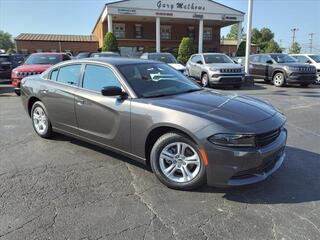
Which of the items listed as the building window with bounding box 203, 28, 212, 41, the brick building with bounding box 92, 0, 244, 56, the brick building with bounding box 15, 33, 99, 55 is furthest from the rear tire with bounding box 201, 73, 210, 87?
the brick building with bounding box 15, 33, 99, 55

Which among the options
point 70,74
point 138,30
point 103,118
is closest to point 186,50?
point 138,30

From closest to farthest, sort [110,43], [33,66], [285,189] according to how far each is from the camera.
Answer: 1. [285,189]
2. [33,66]
3. [110,43]

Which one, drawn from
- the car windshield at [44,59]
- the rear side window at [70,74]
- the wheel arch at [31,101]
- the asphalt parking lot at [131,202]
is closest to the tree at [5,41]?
the car windshield at [44,59]

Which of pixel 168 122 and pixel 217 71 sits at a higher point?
pixel 217 71

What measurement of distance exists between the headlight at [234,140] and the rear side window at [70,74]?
266 centimetres

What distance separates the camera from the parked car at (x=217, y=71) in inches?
526

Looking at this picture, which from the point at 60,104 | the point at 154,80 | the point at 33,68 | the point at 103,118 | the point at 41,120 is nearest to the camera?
the point at 103,118

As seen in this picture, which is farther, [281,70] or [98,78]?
[281,70]

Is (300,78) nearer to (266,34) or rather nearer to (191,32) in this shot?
(191,32)

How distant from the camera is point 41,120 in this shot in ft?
19.2

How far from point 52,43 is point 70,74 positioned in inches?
1482

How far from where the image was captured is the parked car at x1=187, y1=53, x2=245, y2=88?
1335 centimetres

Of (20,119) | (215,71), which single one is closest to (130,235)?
(20,119)

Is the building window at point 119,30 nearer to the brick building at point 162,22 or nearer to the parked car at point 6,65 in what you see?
the brick building at point 162,22
